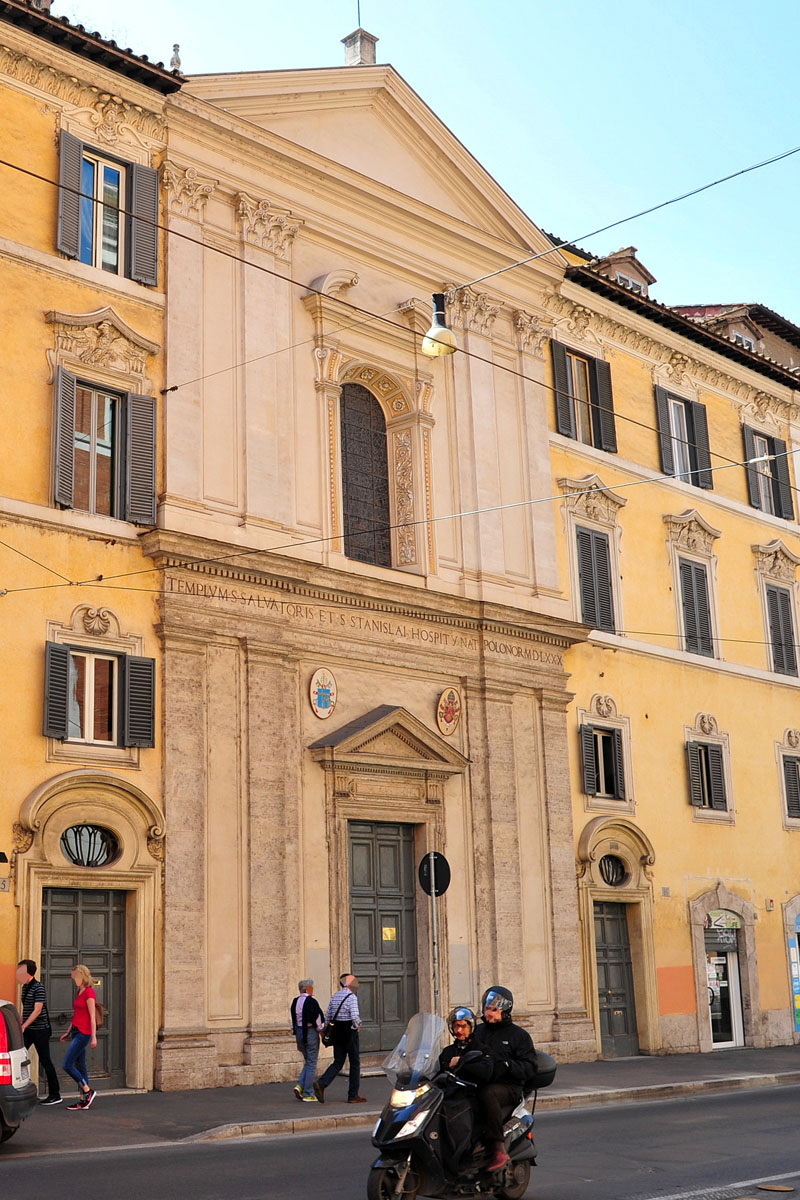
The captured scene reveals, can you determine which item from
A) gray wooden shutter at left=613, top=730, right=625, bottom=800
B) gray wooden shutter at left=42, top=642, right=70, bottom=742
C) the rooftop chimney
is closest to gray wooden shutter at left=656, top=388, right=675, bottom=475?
gray wooden shutter at left=613, top=730, right=625, bottom=800

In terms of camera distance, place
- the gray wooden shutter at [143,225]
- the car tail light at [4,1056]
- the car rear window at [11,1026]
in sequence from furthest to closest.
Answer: the gray wooden shutter at [143,225] → the car rear window at [11,1026] → the car tail light at [4,1056]

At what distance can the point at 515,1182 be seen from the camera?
1020 centimetres

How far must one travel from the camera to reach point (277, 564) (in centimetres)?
2047

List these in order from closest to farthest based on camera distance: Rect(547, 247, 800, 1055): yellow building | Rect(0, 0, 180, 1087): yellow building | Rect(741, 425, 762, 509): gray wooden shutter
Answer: Rect(0, 0, 180, 1087): yellow building < Rect(547, 247, 800, 1055): yellow building < Rect(741, 425, 762, 509): gray wooden shutter

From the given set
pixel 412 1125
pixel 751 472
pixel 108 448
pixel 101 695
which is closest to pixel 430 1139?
pixel 412 1125

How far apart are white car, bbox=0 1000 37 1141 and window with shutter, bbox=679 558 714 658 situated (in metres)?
18.3

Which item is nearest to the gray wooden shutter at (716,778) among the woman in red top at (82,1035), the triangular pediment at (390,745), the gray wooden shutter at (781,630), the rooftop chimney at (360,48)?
the gray wooden shutter at (781,630)

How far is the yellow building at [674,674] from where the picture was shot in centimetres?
2544

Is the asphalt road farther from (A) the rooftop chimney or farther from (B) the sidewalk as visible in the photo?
(A) the rooftop chimney

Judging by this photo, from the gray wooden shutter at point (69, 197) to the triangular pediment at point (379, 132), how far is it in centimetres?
238

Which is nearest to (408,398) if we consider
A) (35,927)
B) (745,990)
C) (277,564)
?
(277,564)

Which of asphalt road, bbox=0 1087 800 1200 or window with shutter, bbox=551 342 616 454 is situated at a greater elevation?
window with shutter, bbox=551 342 616 454

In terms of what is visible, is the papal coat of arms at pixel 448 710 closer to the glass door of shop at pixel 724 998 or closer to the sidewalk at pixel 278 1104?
the sidewalk at pixel 278 1104

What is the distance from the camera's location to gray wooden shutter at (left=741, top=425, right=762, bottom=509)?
3133 cm
